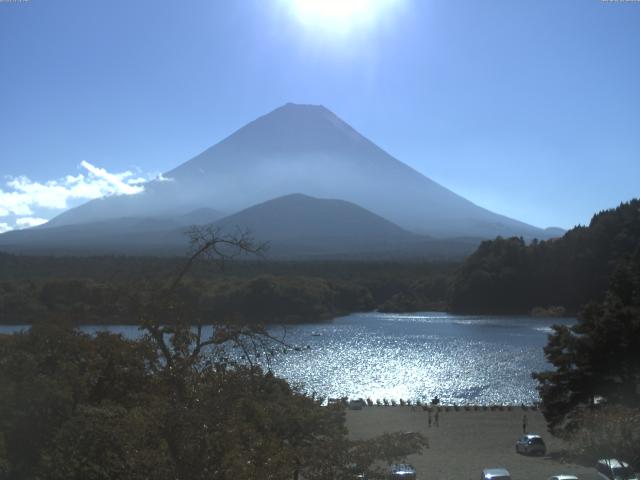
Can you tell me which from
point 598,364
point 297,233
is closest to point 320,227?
point 297,233

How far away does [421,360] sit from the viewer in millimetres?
27234

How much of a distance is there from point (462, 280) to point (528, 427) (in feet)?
107

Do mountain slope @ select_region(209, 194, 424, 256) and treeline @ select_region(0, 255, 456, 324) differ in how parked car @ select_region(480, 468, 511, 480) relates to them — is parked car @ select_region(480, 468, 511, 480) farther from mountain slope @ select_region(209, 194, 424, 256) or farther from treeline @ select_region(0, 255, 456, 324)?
mountain slope @ select_region(209, 194, 424, 256)

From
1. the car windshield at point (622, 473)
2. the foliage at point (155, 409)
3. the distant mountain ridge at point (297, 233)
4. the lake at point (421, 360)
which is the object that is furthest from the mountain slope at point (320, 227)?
the foliage at point (155, 409)

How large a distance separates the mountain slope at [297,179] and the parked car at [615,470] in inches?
5000

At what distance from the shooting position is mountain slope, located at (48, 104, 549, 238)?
141 metres

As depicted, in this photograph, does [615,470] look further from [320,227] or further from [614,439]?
[320,227]

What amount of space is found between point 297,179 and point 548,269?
106365 millimetres

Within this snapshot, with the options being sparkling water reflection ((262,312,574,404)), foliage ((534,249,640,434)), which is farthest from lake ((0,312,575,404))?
foliage ((534,249,640,434))

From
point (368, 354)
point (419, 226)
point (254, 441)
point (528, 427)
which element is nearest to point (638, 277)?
point (528, 427)

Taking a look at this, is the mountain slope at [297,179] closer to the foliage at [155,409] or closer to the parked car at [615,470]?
the parked car at [615,470]

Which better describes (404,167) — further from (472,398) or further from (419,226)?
(472,398)

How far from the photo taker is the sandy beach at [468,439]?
11.0 metres

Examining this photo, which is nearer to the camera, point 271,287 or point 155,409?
point 155,409
